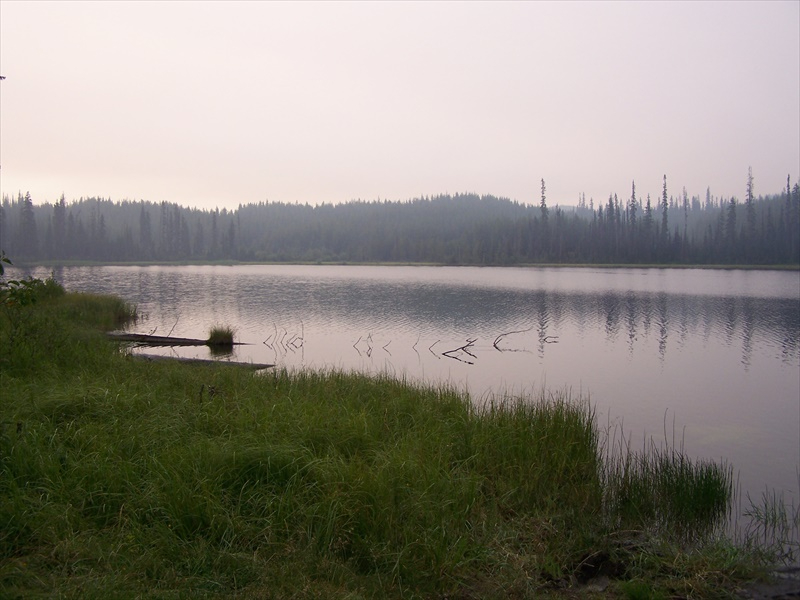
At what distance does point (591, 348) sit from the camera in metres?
24.8

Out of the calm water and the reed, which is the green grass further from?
the reed

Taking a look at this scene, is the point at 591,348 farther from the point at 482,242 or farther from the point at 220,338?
the point at 482,242

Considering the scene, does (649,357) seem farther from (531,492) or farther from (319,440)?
(319,440)

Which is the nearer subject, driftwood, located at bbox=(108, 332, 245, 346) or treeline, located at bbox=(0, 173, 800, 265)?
driftwood, located at bbox=(108, 332, 245, 346)

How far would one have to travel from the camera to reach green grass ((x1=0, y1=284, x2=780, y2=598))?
4.79 m

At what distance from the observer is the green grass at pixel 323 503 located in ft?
15.7

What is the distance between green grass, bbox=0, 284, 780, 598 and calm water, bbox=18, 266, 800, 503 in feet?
11.6

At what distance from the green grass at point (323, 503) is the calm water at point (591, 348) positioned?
11.6 feet

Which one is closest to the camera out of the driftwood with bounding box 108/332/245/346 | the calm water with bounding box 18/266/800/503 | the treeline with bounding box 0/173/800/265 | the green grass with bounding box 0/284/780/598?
the green grass with bounding box 0/284/780/598

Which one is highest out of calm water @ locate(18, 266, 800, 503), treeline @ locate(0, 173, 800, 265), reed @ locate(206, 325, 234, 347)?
treeline @ locate(0, 173, 800, 265)

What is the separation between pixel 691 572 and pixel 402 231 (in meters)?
186

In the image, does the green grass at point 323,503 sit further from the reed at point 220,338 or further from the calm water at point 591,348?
the reed at point 220,338

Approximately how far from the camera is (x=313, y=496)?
19.5 ft

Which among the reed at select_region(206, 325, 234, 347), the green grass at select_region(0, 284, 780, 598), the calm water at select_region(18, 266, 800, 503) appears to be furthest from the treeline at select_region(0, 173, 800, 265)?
the green grass at select_region(0, 284, 780, 598)
